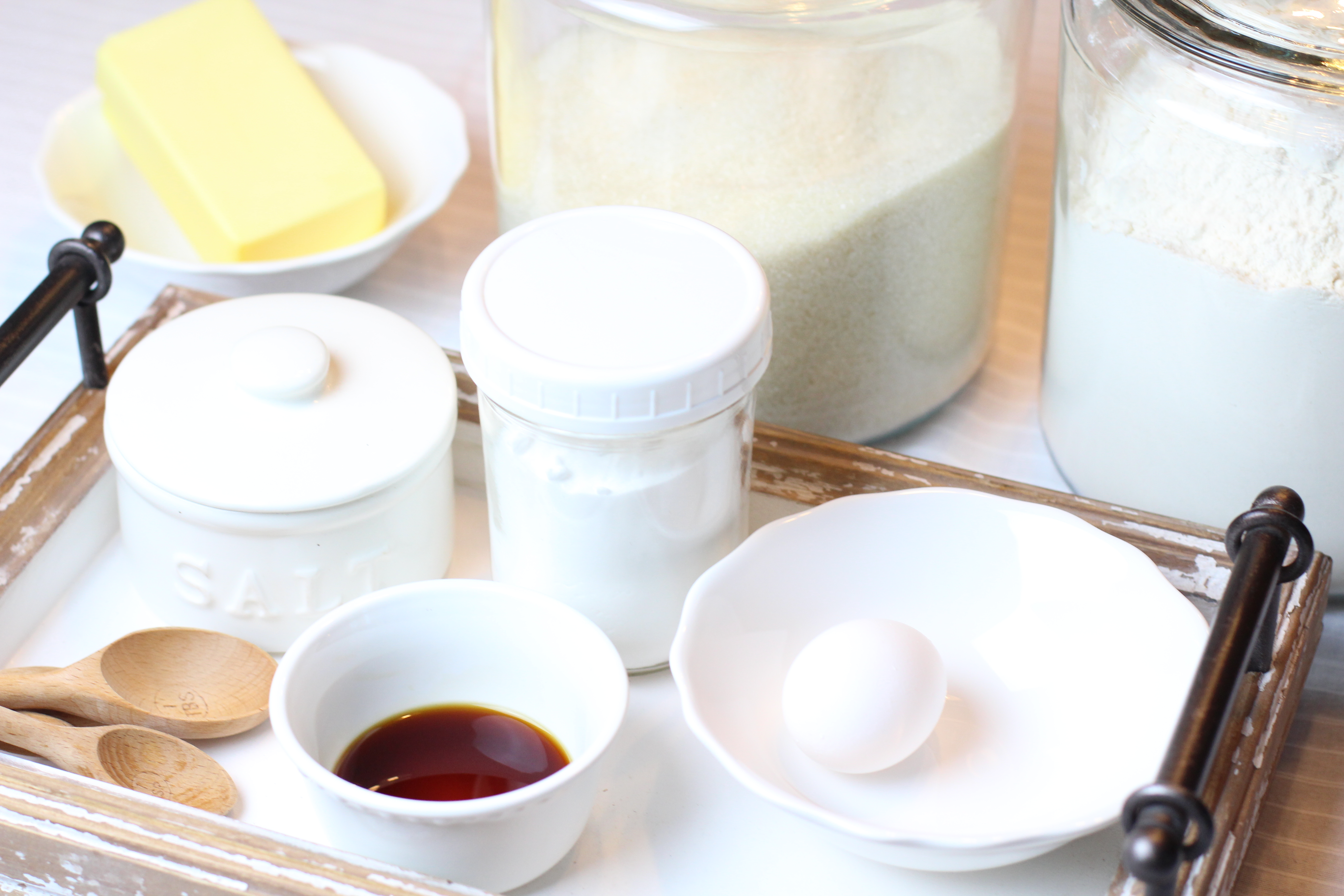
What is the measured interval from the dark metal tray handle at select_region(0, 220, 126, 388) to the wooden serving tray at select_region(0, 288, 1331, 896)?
2cm

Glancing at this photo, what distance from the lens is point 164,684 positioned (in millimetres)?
487

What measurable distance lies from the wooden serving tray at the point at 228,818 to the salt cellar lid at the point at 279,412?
2.6 inches

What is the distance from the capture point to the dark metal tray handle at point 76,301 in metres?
0.51

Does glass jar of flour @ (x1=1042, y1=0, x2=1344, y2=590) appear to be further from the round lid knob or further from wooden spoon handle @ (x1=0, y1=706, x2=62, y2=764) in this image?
wooden spoon handle @ (x1=0, y1=706, x2=62, y2=764)

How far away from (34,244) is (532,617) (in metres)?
0.48

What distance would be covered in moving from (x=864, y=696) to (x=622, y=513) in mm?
101

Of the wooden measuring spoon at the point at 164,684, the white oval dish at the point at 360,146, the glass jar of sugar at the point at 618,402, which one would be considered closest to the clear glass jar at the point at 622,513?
the glass jar of sugar at the point at 618,402

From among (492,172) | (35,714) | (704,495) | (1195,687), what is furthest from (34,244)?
(1195,687)

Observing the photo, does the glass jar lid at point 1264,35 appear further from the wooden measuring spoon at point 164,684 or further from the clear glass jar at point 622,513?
the wooden measuring spoon at point 164,684

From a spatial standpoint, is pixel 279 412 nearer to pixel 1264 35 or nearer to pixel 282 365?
pixel 282 365

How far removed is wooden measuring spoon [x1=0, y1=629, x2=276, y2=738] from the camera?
468 millimetres

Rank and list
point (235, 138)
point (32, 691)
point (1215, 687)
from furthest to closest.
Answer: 1. point (235, 138)
2. point (32, 691)
3. point (1215, 687)

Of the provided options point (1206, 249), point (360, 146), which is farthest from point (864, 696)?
point (360, 146)

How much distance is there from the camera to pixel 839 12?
1.65ft
